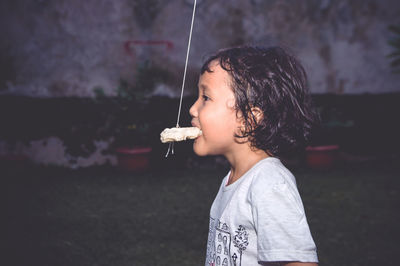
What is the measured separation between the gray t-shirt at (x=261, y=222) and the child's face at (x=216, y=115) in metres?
0.18

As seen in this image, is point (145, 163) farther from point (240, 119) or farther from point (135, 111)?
point (240, 119)

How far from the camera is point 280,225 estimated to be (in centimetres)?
124

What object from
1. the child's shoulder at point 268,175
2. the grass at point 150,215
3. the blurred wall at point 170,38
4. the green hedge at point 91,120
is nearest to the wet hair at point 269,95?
the child's shoulder at point 268,175

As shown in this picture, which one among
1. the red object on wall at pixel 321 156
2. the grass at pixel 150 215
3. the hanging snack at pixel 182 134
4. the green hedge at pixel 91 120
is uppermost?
the hanging snack at pixel 182 134

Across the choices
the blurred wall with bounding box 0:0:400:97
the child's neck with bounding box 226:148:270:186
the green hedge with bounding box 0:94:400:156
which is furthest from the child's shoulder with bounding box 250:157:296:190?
the blurred wall with bounding box 0:0:400:97

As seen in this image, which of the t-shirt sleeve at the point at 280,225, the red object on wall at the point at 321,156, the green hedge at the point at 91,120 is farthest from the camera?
the red object on wall at the point at 321,156

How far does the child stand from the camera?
129 cm

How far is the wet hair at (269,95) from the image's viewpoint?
60.0 inches

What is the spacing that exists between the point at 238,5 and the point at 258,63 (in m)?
5.17

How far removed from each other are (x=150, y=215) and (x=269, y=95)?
8.90 ft

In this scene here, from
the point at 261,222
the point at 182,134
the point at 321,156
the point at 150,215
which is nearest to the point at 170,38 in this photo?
the point at 321,156

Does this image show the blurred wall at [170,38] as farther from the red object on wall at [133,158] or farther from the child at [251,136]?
the child at [251,136]

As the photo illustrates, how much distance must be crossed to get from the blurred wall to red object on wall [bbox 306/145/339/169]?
127 cm

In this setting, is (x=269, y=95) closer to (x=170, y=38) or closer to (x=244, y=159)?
(x=244, y=159)
